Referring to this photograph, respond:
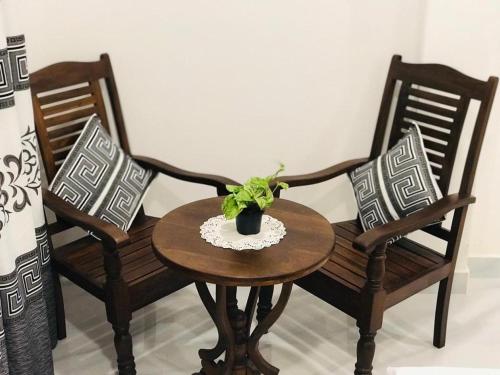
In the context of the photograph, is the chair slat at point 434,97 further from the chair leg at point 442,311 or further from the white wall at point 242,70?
the chair leg at point 442,311

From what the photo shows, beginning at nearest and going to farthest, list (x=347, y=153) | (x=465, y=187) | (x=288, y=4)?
(x=465, y=187) → (x=288, y=4) → (x=347, y=153)

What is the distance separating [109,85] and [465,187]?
156cm

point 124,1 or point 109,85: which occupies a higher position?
point 124,1

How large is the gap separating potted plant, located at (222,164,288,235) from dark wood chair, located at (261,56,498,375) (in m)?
0.33

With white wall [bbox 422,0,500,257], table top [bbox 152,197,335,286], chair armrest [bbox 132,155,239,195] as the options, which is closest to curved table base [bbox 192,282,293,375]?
table top [bbox 152,197,335,286]

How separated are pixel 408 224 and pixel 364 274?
0.27 metres

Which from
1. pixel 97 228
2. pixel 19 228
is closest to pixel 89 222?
pixel 97 228

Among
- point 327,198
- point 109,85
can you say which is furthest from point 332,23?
point 109,85

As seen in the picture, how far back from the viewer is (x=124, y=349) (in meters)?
2.17

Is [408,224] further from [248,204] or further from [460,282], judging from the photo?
[460,282]

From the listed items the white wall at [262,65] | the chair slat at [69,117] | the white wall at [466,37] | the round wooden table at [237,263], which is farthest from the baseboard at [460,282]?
the chair slat at [69,117]

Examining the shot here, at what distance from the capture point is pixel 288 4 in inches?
101

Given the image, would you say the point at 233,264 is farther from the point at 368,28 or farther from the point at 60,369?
the point at 368,28

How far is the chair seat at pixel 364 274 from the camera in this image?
82.9 inches
